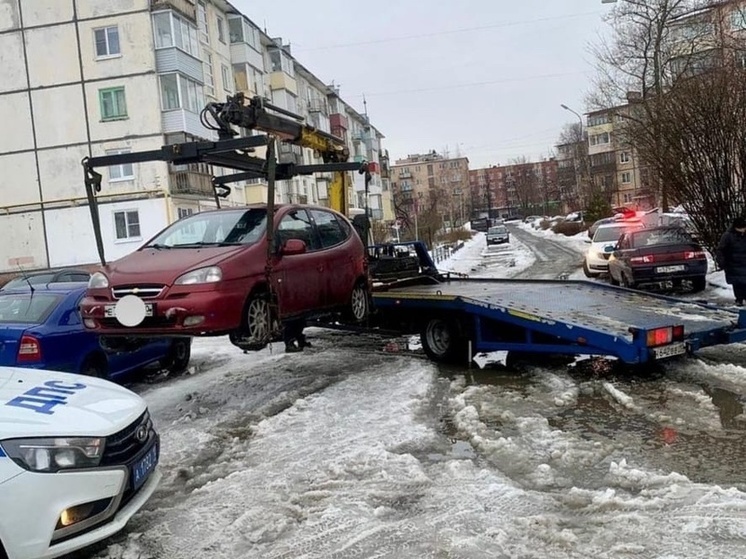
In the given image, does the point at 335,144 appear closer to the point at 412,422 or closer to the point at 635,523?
the point at 412,422

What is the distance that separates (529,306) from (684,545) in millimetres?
4550

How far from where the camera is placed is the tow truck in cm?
675

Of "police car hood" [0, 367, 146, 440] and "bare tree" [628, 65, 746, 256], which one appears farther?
"bare tree" [628, 65, 746, 256]

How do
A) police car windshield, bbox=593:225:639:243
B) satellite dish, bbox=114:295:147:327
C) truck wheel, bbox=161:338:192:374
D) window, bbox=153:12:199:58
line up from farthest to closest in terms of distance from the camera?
window, bbox=153:12:199:58 → police car windshield, bbox=593:225:639:243 → truck wheel, bbox=161:338:192:374 → satellite dish, bbox=114:295:147:327

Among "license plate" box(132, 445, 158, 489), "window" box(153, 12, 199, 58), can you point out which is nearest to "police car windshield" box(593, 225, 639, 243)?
"license plate" box(132, 445, 158, 489)

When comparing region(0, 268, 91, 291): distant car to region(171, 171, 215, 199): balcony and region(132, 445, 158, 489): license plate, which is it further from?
region(171, 171, 215, 199): balcony

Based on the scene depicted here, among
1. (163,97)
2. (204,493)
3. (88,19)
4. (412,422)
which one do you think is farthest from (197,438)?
(88,19)

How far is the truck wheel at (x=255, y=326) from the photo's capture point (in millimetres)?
6512

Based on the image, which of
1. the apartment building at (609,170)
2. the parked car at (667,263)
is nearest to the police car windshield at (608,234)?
the parked car at (667,263)

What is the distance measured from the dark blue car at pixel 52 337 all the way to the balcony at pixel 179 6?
93.7 ft

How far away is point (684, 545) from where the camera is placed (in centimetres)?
355

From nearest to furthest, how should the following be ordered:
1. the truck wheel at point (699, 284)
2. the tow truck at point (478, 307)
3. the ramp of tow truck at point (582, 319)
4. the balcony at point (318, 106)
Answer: the ramp of tow truck at point (582, 319) < the tow truck at point (478, 307) < the truck wheel at point (699, 284) < the balcony at point (318, 106)

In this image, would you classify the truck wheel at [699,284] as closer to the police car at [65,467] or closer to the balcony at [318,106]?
the police car at [65,467]

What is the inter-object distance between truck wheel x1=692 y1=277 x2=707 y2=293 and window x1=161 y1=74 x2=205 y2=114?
85.9 ft
